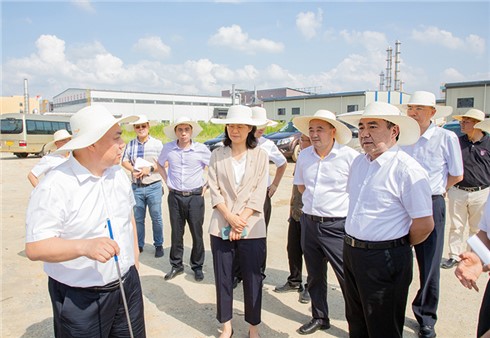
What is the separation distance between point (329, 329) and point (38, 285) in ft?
11.3

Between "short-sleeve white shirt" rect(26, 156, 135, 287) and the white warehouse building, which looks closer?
"short-sleeve white shirt" rect(26, 156, 135, 287)

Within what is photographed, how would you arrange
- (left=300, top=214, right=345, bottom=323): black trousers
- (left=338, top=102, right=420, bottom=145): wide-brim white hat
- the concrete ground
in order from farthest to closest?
1. the concrete ground
2. (left=300, top=214, right=345, bottom=323): black trousers
3. (left=338, top=102, right=420, bottom=145): wide-brim white hat

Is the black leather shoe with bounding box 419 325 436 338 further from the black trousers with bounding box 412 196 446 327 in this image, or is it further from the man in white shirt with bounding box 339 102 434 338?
the man in white shirt with bounding box 339 102 434 338

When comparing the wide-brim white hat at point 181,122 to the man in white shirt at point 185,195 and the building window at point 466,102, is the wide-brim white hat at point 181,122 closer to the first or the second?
the man in white shirt at point 185,195

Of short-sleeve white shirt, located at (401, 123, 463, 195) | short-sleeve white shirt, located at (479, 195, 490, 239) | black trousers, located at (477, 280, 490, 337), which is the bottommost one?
black trousers, located at (477, 280, 490, 337)

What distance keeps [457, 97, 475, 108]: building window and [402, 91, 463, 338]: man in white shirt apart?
3029 cm

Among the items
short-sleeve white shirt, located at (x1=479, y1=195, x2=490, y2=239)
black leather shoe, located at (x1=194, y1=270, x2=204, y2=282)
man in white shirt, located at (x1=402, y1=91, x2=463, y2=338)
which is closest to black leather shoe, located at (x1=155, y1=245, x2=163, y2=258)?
black leather shoe, located at (x1=194, y1=270, x2=204, y2=282)

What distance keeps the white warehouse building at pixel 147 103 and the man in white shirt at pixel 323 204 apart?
52125 mm

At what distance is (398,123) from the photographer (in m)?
2.67

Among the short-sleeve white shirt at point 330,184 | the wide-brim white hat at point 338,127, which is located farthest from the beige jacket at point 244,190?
the wide-brim white hat at point 338,127

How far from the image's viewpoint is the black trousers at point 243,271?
10.8 feet

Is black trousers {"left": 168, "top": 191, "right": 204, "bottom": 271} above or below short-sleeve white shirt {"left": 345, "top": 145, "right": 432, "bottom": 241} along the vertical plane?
below

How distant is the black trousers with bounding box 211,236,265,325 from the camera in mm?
3287

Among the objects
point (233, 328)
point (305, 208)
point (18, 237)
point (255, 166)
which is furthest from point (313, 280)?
point (18, 237)
